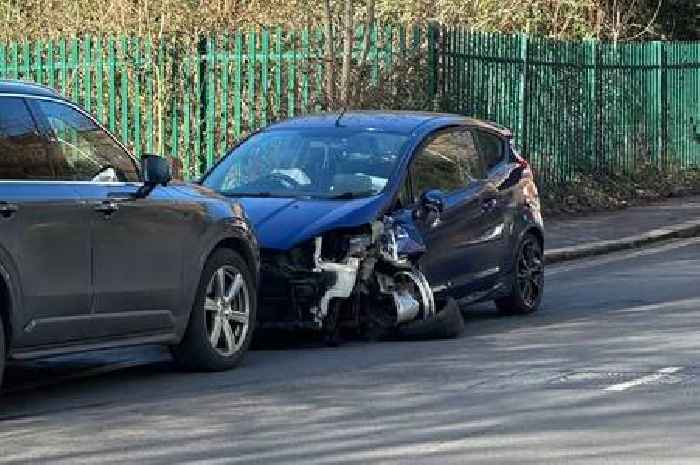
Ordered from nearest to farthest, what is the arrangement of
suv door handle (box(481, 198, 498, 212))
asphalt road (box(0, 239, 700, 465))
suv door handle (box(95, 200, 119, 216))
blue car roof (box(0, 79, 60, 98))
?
asphalt road (box(0, 239, 700, 465)) < blue car roof (box(0, 79, 60, 98)) < suv door handle (box(95, 200, 119, 216)) < suv door handle (box(481, 198, 498, 212))

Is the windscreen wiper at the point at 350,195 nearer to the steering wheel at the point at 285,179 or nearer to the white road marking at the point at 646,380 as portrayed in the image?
the steering wheel at the point at 285,179

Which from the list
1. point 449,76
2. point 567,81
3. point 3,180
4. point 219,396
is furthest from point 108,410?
point 567,81

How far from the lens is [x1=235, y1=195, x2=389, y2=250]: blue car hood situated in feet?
36.6

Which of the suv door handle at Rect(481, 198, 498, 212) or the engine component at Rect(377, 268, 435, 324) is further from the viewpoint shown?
the suv door handle at Rect(481, 198, 498, 212)

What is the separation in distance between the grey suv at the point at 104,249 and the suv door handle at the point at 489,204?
2.74 meters

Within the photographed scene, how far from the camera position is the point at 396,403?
29.6 ft

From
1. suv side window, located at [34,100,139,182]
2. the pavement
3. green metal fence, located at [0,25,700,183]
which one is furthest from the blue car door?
green metal fence, located at [0,25,700,183]

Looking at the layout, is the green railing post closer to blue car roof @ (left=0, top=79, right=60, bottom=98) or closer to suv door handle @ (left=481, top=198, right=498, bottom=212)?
suv door handle @ (left=481, top=198, right=498, bottom=212)

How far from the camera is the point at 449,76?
20.2m

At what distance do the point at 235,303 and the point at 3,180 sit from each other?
2267 mm

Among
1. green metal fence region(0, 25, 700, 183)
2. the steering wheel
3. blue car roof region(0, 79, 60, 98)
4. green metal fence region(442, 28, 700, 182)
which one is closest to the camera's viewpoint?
blue car roof region(0, 79, 60, 98)

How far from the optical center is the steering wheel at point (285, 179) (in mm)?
12109

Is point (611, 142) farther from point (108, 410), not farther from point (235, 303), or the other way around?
point (108, 410)

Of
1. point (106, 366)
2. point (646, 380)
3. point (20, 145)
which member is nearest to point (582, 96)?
point (106, 366)
